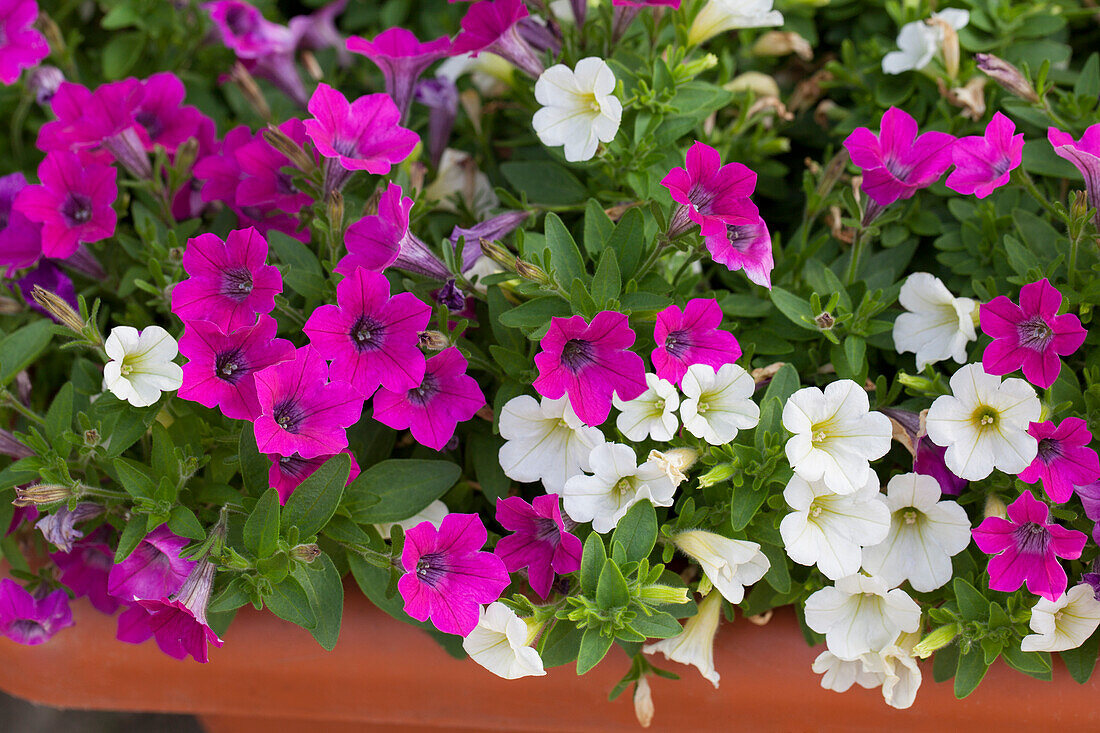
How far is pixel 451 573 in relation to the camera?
0.82 meters

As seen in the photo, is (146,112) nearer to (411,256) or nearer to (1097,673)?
(411,256)

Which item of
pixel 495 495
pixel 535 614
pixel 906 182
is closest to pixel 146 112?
pixel 495 495

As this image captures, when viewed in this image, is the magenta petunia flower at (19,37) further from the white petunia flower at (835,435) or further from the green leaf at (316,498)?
the white petunia flower at (835,435)

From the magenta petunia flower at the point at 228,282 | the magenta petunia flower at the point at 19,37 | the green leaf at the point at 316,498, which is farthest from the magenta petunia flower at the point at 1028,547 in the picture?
the magenta petunia flower at the point at 19,37

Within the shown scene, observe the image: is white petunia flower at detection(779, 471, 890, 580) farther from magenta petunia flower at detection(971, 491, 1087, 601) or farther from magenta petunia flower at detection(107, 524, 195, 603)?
magenta petunia flower at detection(107, 524, 195, 603)

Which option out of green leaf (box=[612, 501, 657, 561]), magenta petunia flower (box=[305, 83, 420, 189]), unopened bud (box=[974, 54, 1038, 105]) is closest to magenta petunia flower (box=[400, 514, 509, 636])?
green leaf (box=[612, 501, 657, 561])

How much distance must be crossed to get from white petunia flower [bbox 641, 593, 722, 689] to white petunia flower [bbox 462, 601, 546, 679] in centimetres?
16

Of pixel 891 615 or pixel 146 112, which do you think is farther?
pixel 146 112

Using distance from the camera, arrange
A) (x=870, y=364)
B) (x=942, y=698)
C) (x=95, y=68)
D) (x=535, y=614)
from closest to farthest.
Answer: (x=535, y=614) < (x=942, y=698) < (x=870, y=364) < (x=95, y=68)

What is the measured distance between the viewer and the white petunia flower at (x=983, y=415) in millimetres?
814

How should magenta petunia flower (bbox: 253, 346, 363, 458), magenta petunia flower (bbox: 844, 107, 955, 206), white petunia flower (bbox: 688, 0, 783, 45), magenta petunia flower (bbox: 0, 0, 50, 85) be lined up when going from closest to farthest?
1. magenta petunia flower (bbox: 253, 346, 363, 458)
2. magenta petunia flower (bbox: 844, 107, 955, 206)
3. white petunia flower (bbox: 688, 0, 783, 45)
4. magenta petunia flower (bbox: 0, 0, 50, 85)

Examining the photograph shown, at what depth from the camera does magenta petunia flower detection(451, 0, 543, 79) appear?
951mm

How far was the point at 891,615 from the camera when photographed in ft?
2.81

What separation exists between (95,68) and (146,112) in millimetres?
437
